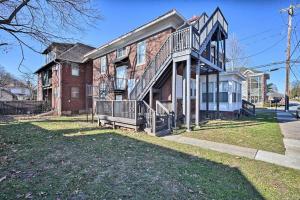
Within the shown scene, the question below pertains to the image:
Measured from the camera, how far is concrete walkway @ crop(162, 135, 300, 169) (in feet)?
Answer: 16.9

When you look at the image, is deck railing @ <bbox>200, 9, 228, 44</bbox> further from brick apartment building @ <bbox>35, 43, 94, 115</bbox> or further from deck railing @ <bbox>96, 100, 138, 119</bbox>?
brick apartment building @ <bbox>35, 43, 94, 115</bbox>

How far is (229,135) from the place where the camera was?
8.42m

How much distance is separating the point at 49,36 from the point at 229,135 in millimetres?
8887

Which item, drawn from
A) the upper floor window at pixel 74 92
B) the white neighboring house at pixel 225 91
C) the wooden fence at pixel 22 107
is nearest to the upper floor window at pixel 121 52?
the white neighboring house at pixel 225 91

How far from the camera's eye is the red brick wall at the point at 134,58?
41.8 ft

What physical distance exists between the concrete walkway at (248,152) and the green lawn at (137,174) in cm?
47

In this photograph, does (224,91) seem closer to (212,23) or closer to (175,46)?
(212,23)

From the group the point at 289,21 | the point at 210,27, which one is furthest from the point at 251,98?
the point at 210,27

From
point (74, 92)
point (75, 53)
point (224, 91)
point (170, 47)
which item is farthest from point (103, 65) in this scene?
point (224, 91)

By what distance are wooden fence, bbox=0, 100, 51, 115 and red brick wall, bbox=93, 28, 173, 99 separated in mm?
9937

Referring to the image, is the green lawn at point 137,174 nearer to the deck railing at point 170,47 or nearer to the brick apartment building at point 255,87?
the deck railing at point 170,47

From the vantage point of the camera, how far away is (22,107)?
76.9ft

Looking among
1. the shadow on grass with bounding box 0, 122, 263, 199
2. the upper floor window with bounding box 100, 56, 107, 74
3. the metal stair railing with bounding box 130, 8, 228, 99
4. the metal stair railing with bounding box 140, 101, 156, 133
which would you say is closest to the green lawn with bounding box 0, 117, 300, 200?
the shadow on grass with bounding box 0, 122, 263, 199

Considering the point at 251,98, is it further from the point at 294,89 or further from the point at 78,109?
the point at 294,89
